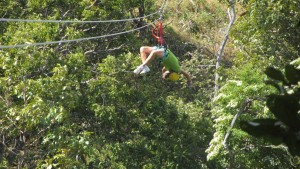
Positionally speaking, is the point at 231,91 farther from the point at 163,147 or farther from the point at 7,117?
the point at 7,117

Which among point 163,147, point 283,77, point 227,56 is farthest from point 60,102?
point 227,56

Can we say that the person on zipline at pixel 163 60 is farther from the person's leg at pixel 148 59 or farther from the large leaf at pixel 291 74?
the large leaf at pixel 291 74

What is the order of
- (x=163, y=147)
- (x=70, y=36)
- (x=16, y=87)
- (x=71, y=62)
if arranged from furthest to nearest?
(x=163, y=147)
(x=70, y=36)
(x=71, y=62)
(x=16, y=87)

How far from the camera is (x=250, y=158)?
28.1 ft

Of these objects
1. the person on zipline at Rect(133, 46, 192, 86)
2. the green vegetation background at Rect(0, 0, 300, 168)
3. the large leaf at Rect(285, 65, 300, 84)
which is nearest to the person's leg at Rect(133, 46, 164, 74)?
the person on zipline at Rect(133, 46, 192, 86)

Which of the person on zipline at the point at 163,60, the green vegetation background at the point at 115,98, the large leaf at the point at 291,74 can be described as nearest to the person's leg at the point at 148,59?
the person on zipline at the point at 163,60

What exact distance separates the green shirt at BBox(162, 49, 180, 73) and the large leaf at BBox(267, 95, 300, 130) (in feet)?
19.1

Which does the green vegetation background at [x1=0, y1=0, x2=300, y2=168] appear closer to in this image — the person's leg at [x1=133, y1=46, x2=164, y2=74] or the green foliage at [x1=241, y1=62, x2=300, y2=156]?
the person's leg at [x1=133, y1=46, x2=164, y2=74]

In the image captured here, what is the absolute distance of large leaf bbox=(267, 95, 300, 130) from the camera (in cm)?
144

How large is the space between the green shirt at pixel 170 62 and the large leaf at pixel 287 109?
19.1 feet

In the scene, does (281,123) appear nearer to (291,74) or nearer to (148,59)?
(291,74)

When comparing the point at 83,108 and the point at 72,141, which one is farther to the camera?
the point at 83,108

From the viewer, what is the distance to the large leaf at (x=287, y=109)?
56.7 inches

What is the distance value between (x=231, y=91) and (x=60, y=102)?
2511mm
